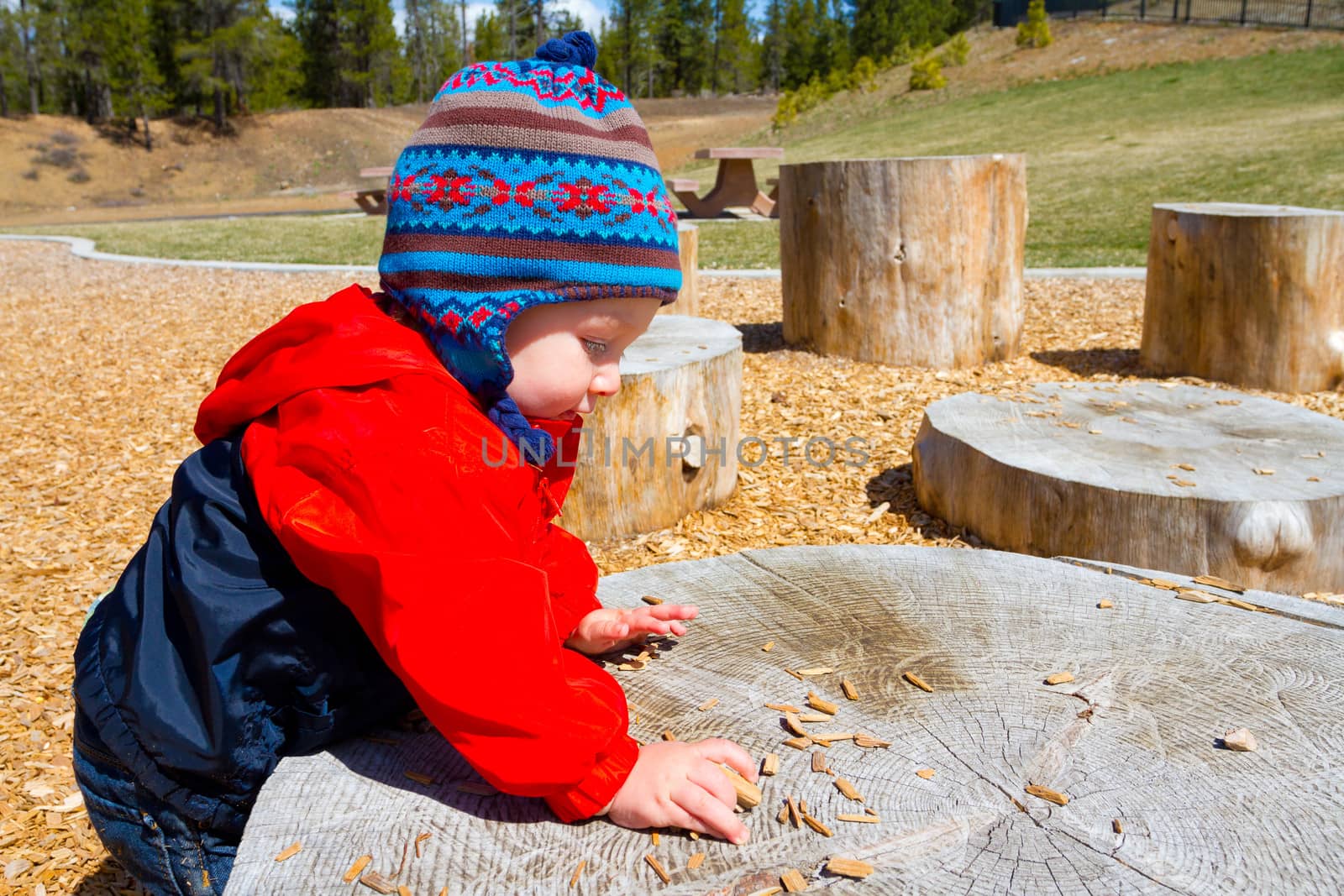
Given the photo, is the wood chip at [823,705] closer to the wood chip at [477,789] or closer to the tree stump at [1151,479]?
the wood chip at [477,789]

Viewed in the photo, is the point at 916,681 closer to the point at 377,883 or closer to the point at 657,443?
the point at 377,883

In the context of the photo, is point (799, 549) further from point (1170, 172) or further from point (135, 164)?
point (135, 164)

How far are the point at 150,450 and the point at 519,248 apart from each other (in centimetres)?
408

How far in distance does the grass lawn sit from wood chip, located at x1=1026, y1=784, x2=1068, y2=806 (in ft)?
30.4

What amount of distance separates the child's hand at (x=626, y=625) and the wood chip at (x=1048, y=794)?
24.8 inches

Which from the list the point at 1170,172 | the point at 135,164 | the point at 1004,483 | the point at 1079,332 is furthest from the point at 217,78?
the point at 1004,483

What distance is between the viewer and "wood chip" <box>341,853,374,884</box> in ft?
3.97

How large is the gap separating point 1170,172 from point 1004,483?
16.3 metres

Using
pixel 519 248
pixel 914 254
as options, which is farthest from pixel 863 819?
pixel 914 254

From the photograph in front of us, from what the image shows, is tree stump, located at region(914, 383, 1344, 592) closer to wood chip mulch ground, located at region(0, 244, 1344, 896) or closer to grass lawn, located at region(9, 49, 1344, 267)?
wood chip mulch ground, located at region(0, 244, 1344, 896)

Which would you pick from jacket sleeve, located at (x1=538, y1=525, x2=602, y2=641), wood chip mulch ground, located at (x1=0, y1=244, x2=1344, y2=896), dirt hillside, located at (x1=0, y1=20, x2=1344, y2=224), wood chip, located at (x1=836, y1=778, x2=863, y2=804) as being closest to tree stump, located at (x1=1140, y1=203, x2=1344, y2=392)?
wood chip mulch ground, located at (x1=0, y1=244, x2=1344, y2=896)

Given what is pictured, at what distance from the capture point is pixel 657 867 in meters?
1.23

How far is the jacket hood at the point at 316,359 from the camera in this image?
56.1 inches

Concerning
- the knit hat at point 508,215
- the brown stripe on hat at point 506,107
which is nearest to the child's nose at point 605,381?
the knit hat at point 508,215
